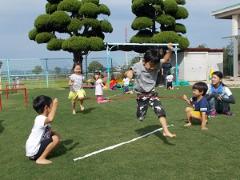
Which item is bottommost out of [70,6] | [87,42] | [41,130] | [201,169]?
[201,169]

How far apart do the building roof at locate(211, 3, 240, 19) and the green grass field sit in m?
22.6

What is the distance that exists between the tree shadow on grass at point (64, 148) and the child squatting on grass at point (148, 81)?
1.35 meters

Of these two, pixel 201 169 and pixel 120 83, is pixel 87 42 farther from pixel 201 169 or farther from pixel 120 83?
pixel 201 169

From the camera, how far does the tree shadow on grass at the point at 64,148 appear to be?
620 cm

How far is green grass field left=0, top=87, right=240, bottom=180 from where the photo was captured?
198 inches

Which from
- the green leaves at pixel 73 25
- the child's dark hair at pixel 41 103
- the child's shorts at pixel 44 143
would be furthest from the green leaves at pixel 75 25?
the child's shorts at pixel 44 143

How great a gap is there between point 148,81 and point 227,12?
26.3 m

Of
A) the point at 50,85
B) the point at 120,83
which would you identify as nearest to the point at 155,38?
the point at 120,83

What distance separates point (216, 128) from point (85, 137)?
8.62 feet

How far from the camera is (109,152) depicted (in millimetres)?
6105

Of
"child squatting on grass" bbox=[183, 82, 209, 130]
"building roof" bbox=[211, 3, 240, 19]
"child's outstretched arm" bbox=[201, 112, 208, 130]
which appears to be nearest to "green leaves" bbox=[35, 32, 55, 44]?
"building roof" bbox=[211, 3, 240, 19]

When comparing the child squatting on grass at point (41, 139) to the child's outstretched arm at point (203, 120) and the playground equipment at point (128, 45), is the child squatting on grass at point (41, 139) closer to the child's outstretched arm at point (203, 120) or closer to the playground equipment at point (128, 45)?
the child's outstretched arm at point (203, 120)

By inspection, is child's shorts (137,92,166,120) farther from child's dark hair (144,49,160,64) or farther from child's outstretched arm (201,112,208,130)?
child's outstretched arm (201,112,208,130)

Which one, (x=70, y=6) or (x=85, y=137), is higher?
(x=70, y=6)
